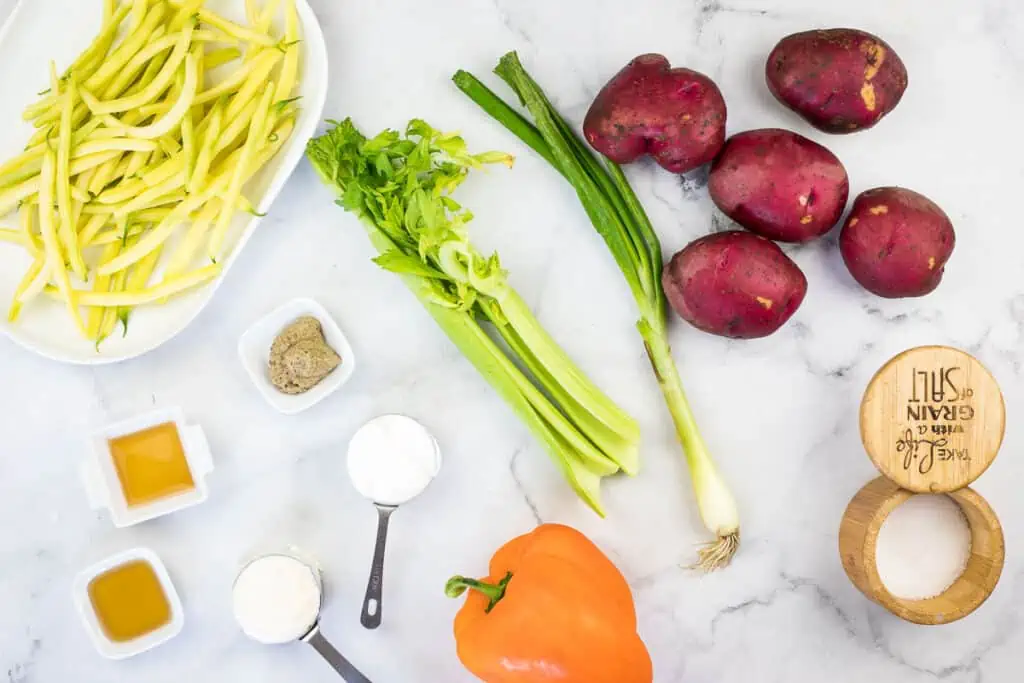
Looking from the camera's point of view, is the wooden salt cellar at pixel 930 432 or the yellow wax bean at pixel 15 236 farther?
the yellow wax bean at pixel 15 236

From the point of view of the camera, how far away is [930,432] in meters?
1.31

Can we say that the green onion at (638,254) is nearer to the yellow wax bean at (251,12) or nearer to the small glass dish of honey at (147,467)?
A: the yellow wax bean at (251,12)

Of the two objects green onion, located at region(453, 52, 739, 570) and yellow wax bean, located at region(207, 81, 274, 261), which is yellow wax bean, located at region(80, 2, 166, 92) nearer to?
yellow wax bean, located at region(207, 81, 274, 261)

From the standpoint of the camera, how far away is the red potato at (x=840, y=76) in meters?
1.41

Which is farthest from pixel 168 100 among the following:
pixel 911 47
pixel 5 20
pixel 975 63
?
pixel 975 63

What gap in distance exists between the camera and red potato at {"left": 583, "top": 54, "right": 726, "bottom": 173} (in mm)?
1426

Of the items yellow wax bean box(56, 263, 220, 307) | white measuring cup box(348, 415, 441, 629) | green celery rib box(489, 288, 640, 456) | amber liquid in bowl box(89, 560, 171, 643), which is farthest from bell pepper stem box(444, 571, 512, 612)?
yellow wax bean box(56, 263, 220, 307)

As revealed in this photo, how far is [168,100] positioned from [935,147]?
1.35 metres

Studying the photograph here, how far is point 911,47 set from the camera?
1.58m

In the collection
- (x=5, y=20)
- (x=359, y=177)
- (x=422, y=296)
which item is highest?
(x=5, y=20)

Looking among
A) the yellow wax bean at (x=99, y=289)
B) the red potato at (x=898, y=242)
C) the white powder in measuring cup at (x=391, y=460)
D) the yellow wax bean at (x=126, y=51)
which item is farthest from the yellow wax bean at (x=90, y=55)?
the red potato at (x=898, y=242)

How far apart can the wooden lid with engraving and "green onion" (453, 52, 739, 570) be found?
282mm

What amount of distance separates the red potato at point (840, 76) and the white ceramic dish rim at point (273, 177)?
79cm

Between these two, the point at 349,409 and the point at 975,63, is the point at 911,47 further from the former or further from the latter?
the point at 349,409
